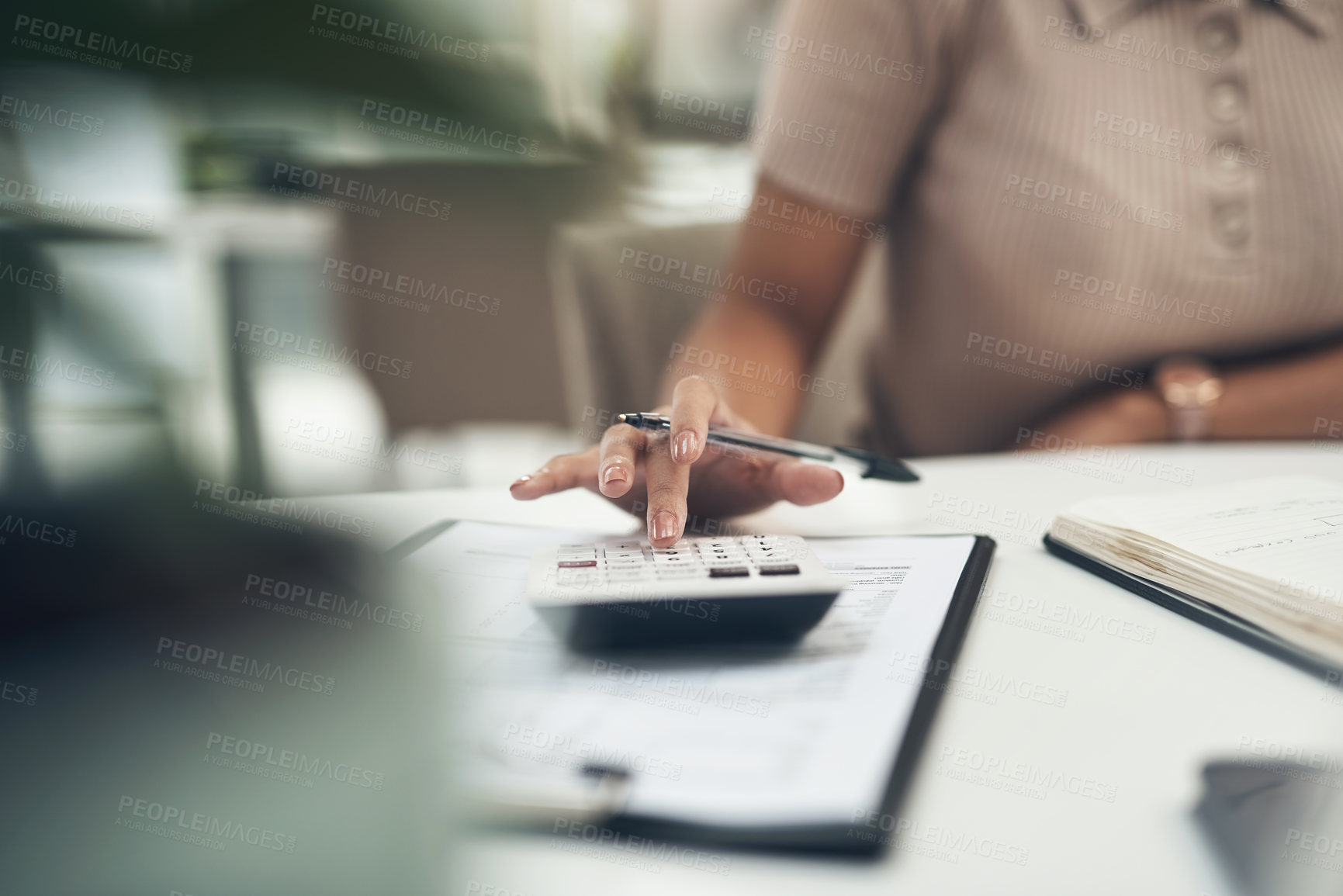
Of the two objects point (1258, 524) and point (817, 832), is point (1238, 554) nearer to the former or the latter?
point (1258, 524)

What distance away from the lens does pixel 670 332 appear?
992 mm

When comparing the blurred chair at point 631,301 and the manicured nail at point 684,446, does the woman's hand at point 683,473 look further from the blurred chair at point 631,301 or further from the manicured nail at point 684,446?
the blurred chair at point 631,301

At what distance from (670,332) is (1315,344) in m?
0.66

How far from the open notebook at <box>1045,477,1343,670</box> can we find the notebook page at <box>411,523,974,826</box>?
0.34ft

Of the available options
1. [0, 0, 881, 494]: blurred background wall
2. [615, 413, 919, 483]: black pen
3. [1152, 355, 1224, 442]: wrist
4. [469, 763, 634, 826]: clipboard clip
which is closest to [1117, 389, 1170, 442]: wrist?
[1152, 355, 1224, 442]: wrist

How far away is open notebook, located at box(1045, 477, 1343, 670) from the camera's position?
316 millimetres

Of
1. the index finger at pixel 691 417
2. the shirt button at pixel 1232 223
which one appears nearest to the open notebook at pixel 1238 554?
the index finger at pixel 691 417

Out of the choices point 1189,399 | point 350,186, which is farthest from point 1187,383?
point 350,186

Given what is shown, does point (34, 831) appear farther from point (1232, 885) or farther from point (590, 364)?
point (590, 364)

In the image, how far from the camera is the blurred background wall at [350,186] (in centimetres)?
193

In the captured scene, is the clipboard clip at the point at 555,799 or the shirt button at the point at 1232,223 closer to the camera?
the clipboard clip at the point at 555,799

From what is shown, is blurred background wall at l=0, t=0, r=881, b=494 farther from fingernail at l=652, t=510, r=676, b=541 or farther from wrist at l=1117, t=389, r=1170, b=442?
fingernail at l=652, t=510, r=676, b=541

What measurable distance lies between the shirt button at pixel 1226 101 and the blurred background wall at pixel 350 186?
1222 mm

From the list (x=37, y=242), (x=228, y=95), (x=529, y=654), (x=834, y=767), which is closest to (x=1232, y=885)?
(x=834, y=767)
